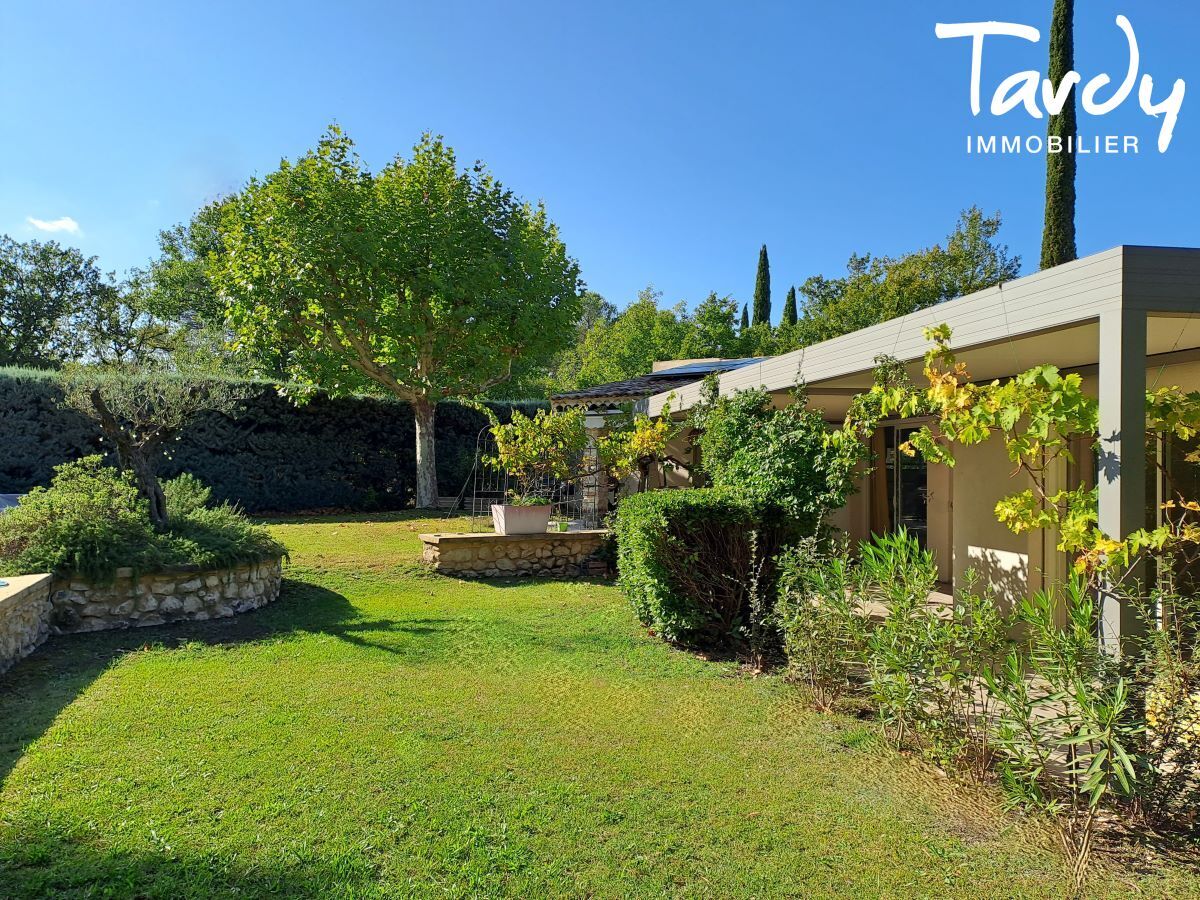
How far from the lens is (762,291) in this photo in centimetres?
4062

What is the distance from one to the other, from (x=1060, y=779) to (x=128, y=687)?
259 inches

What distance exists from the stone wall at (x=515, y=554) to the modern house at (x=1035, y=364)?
2832 mm

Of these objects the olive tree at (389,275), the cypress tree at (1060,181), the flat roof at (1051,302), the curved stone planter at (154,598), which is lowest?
the curved stone planter at (154,598)

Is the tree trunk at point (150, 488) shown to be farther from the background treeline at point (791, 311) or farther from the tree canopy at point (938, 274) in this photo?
the tree canopy at point (938, 274)

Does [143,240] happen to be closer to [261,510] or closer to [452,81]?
[261,510]

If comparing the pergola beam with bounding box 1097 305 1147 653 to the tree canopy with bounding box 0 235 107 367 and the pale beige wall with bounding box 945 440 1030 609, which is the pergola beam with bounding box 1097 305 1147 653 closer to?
the pale beige wall with bounding box 945 440 1030 609

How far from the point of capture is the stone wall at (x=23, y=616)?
571cm

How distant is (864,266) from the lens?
2825cm

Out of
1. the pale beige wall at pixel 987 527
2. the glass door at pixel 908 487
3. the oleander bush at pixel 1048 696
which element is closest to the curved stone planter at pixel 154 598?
the oleander bush at pixel 1048 696

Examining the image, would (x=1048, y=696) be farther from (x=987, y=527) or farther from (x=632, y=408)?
(x=632, y=408)

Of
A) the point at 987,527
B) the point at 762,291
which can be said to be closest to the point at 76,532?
the point at 987,527

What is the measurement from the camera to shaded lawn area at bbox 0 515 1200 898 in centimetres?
295

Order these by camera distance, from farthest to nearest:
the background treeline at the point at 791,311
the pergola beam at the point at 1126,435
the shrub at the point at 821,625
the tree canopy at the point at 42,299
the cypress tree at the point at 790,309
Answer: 1. the cypress tree at the point at 790,309
2. the tree canopy at the point at 42,299
3. the background treeline at the point at 791,311
4. the shrub at the point at 821,625
5. the pergola beam at the point at 1126,435

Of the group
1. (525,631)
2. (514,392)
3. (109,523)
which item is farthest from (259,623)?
(514,392)
